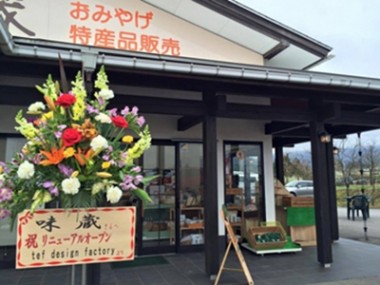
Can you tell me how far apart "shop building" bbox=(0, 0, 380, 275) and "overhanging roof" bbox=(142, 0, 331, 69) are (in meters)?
0.02

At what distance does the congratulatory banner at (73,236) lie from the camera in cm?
180

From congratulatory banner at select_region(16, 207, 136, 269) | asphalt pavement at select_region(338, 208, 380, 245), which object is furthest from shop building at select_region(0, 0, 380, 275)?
congratulatory banner at select_region(16, 207, 136, 269)

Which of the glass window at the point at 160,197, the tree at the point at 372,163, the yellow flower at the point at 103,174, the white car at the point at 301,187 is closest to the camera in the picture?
the yellow flower at the point at 103,174

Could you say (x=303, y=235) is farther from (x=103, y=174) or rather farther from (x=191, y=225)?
(x=103, y=174)

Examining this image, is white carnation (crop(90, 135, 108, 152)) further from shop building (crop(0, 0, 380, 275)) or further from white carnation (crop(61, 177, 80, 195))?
shop building (crop(0, 0, 380, 275))

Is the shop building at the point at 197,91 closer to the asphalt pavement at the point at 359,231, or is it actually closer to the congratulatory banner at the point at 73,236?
the asphalt pavement at the point at 359,231

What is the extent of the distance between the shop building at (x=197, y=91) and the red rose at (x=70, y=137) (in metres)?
1.59

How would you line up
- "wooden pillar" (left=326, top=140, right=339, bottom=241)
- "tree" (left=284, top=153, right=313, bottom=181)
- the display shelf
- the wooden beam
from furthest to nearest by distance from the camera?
"tree" (left=284, top=153, right=313, bottom=181)
"wooden pillar" (left=326, top=140, right=339, bottom=241)
the wooden beam
the display shelf

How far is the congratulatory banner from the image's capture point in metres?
1.80

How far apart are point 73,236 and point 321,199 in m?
4.24

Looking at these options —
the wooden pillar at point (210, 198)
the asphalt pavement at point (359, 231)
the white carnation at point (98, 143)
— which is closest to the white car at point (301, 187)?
the asphalt pavement at point (359, 231)

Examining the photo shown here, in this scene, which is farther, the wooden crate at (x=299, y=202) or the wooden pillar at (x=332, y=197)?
the wooden pillar at (x=332, y=197)

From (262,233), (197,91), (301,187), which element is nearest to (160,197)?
(262,233)

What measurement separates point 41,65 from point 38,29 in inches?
91.8
